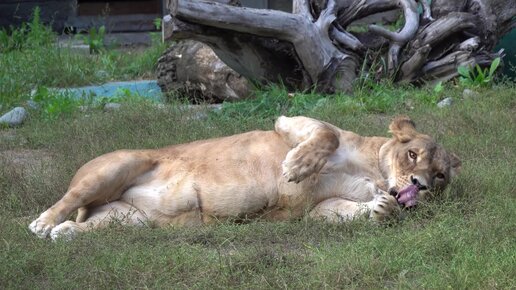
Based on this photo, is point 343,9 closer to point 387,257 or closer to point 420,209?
point 420,209

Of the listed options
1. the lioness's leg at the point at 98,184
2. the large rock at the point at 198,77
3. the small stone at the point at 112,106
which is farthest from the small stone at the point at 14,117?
the lioness's leg at the point at 98,184

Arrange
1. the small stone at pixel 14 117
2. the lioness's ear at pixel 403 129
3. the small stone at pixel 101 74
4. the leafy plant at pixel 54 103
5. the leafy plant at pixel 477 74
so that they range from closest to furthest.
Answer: the lioness's ear at pixel 403 129 → the small stone at pixel 14 117 → the leafy plant at pixel 54 103 → the leafy plant at pixel 477 74 → the small stone at pixel 101 74

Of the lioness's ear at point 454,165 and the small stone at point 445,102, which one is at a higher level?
the lioness's ear at point 454,165

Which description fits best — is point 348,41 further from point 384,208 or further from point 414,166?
point 384,208

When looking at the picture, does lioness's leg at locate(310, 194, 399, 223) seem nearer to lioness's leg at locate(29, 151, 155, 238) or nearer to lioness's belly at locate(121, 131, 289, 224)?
lioness's belly at locate(121, 131, 289, 224)

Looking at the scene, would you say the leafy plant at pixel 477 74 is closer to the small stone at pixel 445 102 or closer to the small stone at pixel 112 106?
the small stone at pixel 445 102

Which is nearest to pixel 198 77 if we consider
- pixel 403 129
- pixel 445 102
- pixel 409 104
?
pixel 409 104

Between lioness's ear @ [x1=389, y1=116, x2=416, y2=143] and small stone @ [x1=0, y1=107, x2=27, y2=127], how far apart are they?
164 inches

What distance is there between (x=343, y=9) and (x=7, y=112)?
3258 mm

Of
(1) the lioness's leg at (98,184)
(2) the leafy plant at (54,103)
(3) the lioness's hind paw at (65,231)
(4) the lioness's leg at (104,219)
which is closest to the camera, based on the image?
(3) the lioness's hind paw at (65,231)

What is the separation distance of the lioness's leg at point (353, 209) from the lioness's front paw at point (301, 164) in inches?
8.9

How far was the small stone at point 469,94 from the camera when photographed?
29.3 feet

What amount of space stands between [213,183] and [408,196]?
3.47ft

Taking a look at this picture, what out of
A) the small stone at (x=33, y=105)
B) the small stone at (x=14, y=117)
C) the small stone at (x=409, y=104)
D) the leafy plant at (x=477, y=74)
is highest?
the leafy plant at (x=477, y=74)
